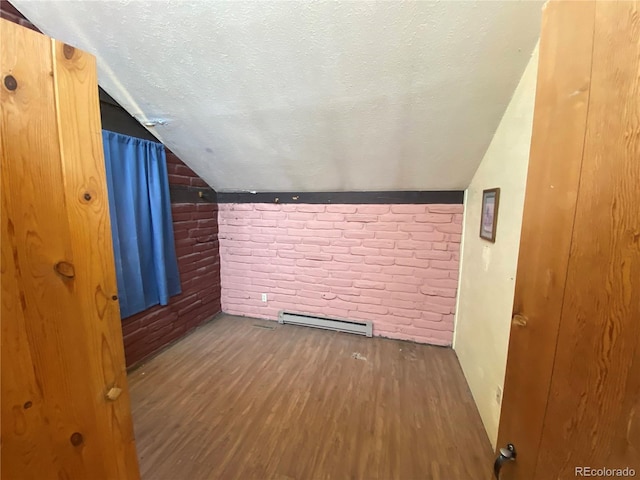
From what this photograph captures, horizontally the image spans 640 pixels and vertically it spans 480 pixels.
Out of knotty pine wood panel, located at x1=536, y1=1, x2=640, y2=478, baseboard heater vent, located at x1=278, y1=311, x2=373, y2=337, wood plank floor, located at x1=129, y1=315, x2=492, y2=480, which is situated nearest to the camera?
knotty pine wood panel, located at x1=536, y1=1, x2=640, y2=478

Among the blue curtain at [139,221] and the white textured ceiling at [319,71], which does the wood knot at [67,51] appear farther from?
the blue curtain at [139,221]

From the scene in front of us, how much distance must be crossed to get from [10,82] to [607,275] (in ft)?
3.73

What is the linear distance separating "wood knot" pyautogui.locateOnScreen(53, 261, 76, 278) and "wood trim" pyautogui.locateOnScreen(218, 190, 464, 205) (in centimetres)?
241

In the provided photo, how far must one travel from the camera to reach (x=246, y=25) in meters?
1.29

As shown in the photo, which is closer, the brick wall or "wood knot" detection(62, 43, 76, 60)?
"wood knot" detection(62, 43, 76, 60)

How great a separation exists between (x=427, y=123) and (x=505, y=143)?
0.46 metres

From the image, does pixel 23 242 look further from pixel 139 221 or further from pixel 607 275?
pixel 139 221

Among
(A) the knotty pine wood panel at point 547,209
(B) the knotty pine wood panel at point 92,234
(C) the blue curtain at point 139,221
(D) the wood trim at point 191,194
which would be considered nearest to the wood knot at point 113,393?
(B) the knotty pine wood panel at point 92,234

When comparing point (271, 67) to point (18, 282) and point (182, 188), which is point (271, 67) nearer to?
point (18, 282)

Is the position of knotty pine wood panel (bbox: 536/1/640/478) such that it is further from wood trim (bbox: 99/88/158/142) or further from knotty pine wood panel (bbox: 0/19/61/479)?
wood trim (bbox: 99/88/158/142)

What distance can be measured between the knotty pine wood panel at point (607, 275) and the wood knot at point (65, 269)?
1032 mm

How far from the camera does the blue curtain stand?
6.57 ft

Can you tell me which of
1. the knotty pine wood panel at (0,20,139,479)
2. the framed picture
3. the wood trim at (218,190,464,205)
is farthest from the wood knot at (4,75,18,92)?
the wood trim at (218,190,464,205)

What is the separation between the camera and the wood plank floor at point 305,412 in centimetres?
147
